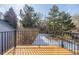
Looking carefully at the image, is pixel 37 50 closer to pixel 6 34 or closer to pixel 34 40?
pixel 34 40

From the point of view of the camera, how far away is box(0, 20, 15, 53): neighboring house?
2295 millimetres

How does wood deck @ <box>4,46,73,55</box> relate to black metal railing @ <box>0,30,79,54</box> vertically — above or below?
below

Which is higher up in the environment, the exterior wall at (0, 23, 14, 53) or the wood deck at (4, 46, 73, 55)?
the exterior wall at (0, 23, 14, 53)

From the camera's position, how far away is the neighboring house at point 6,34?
2295mm

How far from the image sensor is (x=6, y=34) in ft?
7.57

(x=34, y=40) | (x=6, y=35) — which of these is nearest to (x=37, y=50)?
(x=34, y=40)

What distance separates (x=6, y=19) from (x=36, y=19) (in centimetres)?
38

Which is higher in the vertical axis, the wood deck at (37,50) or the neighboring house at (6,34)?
the neighboring house at (6,34)

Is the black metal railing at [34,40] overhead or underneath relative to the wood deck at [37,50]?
overhead

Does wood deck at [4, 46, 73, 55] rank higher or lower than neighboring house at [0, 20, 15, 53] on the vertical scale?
lower

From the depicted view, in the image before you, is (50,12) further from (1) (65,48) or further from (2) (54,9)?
(1) (65,48)
